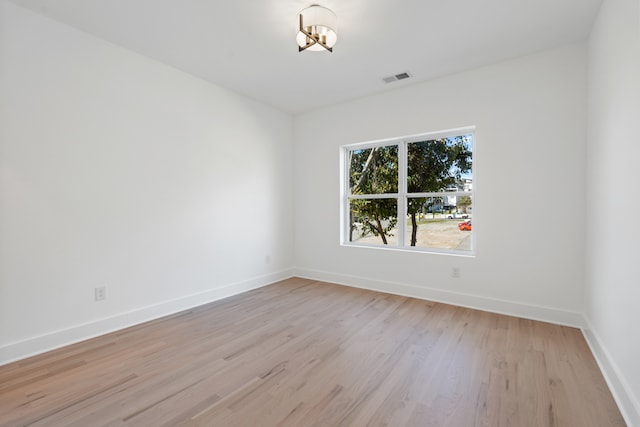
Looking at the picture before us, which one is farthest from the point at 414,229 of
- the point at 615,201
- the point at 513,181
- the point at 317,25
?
the point at 317,25

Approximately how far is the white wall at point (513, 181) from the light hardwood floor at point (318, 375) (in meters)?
0.39

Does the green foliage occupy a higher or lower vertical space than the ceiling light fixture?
lower

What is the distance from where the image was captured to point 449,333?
267 cm

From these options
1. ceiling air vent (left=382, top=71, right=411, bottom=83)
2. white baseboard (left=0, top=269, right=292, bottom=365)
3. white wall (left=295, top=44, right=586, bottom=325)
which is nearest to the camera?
white baseboard (left=0, top=269, right=292, bottom=365)

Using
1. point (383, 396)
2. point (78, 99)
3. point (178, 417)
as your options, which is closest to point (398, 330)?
point (383, 396)

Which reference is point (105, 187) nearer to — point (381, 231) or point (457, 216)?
point (381, 231)

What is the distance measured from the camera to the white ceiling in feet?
7.46

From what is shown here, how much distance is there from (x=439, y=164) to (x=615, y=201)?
1.93m

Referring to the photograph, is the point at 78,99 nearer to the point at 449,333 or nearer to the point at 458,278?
the point at 449,333

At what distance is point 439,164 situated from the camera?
3.71m

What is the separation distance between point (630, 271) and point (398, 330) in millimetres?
1694

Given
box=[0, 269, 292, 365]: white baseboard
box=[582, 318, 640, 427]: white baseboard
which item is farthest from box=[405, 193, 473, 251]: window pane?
box=[0, 269, 292, 365]: white baseboard

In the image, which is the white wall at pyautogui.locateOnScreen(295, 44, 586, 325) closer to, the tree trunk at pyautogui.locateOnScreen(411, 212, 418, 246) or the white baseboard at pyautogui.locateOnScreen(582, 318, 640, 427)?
the tree trunk at pyautogui.locateOnScreen(411, 212, 418, 246)

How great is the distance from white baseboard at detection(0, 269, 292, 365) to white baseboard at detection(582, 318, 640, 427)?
365 centimetres
